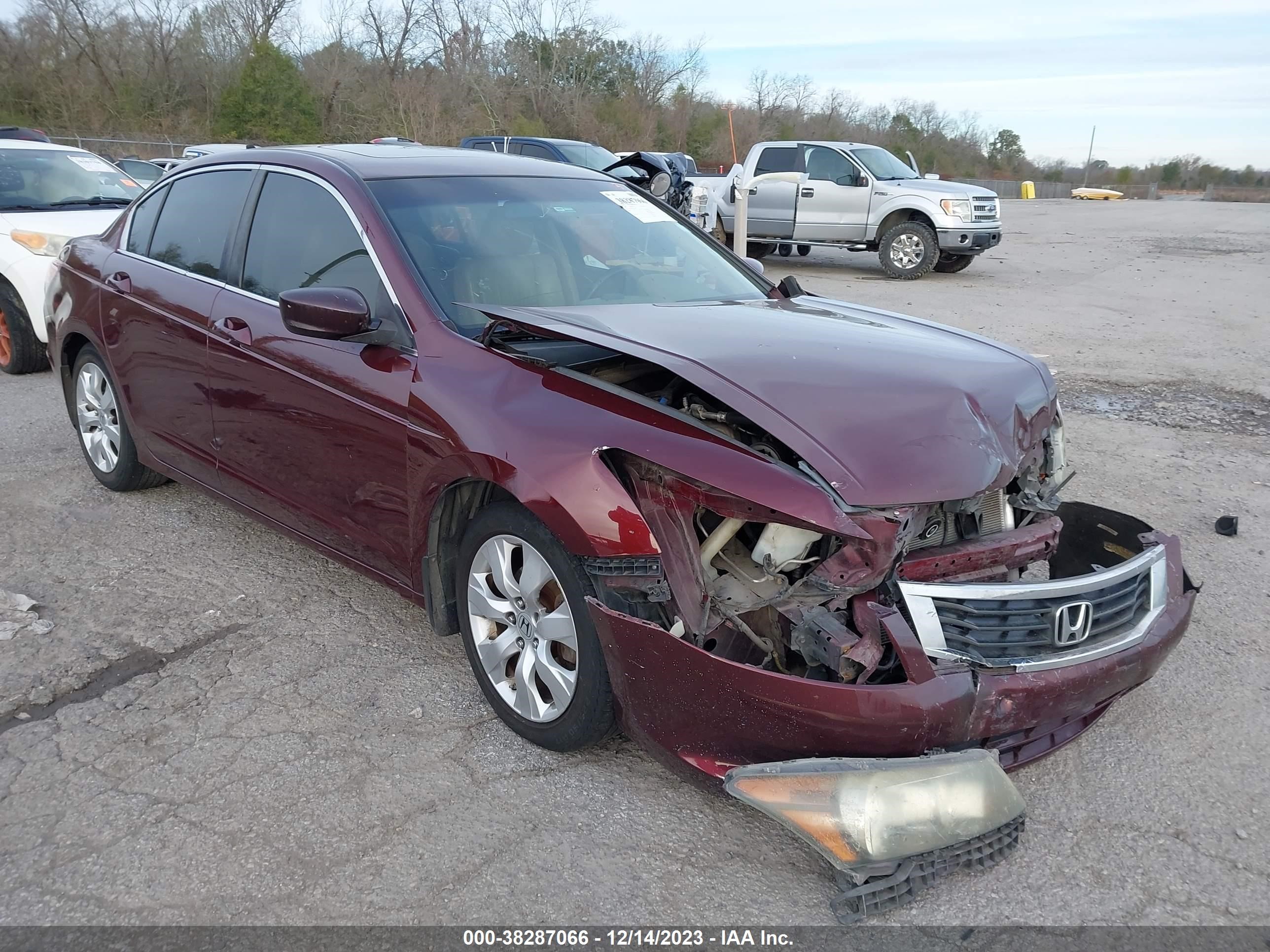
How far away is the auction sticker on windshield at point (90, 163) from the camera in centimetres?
869

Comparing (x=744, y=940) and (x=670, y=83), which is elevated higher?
(x=670, y=83)

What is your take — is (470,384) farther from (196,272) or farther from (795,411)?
(196,272)

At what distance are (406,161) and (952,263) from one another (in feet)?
42.7

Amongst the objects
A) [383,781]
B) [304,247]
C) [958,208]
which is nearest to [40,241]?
[304,247]

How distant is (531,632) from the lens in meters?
2.92

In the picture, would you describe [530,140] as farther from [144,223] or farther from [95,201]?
[144,223]

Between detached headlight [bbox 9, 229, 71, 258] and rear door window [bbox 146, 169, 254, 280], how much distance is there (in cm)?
358

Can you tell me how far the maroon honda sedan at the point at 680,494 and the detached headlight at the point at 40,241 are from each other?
4304 mm

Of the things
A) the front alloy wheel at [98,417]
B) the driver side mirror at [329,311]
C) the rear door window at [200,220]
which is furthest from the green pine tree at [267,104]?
the driver side mirror at [329,311]

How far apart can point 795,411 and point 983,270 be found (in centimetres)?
1453

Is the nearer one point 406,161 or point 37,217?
point 406,161

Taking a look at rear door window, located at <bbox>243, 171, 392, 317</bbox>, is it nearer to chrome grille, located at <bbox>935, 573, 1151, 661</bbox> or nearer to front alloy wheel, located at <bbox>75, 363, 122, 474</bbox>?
front alloy wheel, located at <bbox>75, 363, 122, 474</bbox>

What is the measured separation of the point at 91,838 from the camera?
2617 mm

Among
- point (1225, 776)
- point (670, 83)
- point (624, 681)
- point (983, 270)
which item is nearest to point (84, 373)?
point (624, 681)
